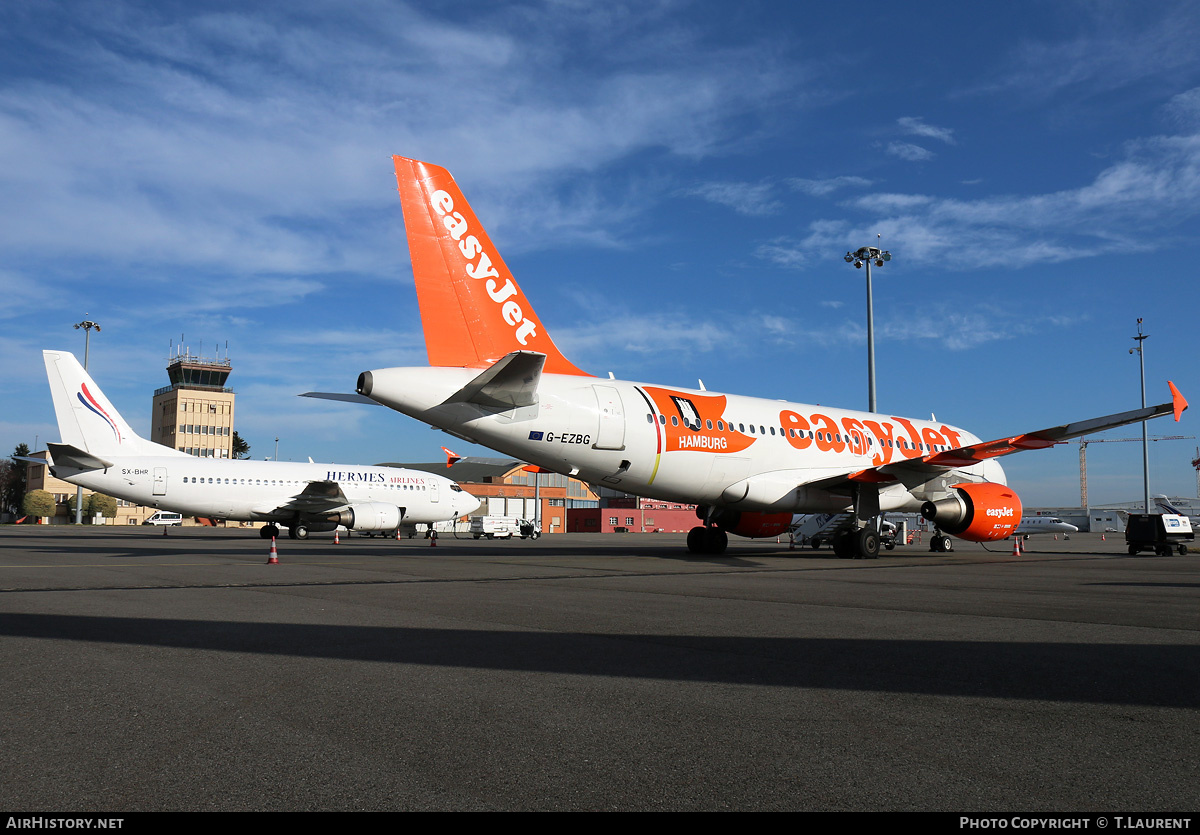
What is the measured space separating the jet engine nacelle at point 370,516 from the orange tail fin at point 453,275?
2111cm

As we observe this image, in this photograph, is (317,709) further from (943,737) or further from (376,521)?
(376,521)

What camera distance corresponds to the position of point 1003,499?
2100cm

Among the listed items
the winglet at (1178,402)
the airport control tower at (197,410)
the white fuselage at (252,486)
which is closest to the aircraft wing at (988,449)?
the winglet at (1178,402)

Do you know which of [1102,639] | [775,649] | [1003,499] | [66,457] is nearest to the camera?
[775,649]

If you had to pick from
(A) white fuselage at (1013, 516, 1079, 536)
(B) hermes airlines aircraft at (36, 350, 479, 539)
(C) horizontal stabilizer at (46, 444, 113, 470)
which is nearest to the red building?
(A) white fuselage at (1013, 516, 1079, 536)

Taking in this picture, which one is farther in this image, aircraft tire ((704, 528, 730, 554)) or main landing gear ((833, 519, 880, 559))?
aircraft tire ((704, 528, 730, 554))

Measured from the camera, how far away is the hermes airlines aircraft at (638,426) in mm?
15391

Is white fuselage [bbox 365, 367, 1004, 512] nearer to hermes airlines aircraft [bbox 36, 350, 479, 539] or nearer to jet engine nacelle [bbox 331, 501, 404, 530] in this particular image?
hermes airlines aircraft [bbox 36, 350, 479, 539]

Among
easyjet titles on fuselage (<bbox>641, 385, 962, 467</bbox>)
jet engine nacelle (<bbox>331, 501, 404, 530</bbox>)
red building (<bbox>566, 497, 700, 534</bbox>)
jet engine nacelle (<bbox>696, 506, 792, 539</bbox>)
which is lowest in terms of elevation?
red building (<bbox>566, 497, 700, 534</bbox>)

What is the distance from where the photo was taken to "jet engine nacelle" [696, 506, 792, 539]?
71.6 ft

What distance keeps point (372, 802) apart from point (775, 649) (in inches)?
153

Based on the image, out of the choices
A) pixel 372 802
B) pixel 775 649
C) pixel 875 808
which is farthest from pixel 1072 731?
pixel 372 802

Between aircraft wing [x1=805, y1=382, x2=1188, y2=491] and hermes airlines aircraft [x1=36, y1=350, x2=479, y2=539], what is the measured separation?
53.7 ft

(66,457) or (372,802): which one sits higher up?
(66,457)
